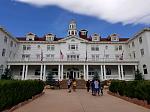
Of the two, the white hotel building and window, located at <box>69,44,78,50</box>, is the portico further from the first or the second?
window, located at <box>69,44,78,50</box>

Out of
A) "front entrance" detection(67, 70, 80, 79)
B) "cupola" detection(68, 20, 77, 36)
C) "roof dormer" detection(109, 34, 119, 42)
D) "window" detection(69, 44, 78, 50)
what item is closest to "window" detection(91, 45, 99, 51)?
"window" detection(69, 44, 78, 50)

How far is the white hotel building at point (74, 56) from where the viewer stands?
128 feet

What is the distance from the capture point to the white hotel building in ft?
128

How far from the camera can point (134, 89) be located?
529 inches

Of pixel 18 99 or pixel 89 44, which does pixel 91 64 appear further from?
pixel 18 99

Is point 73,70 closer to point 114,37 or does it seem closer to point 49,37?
point 49,37

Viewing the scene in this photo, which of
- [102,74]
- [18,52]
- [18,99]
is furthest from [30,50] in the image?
[18,99]

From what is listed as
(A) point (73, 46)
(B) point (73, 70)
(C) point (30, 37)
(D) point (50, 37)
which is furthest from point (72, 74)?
(C) point (30, 37)

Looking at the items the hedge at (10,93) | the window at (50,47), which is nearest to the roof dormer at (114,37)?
the window at (50,47)

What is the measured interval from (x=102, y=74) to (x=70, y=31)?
20195mm

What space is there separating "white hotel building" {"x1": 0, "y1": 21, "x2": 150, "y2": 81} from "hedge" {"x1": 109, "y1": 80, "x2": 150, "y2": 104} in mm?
20520

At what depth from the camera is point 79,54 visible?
150 feet

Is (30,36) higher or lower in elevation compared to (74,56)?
higher

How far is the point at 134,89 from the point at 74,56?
32.6m
